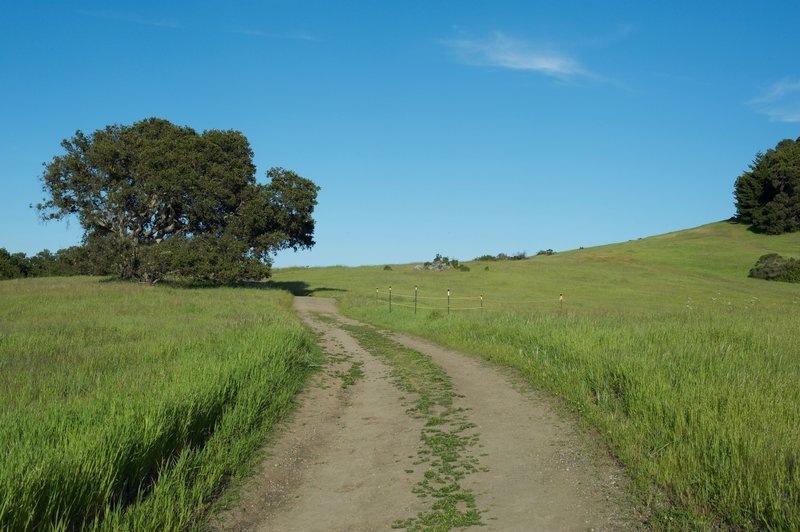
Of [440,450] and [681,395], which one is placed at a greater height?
[681,395]

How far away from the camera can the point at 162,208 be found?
4422 centimetres

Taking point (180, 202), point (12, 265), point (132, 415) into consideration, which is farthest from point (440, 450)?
point (12, 265)

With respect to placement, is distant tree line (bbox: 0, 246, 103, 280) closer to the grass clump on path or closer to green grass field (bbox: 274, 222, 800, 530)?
green grass field (bbox: 274, 222, 800, 530)

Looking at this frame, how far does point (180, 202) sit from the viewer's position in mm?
41094

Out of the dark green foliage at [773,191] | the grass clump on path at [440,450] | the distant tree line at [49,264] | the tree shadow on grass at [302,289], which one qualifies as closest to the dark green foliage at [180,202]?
the distant tree line at [49,264]

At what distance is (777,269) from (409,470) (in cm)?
5979

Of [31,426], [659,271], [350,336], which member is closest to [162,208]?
[350,336]

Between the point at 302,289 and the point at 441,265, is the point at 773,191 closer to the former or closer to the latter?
the point at 441,265

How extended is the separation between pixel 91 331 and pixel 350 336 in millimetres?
8341

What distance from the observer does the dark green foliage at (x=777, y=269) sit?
53.5 meters

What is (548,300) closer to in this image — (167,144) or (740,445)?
(167,144)

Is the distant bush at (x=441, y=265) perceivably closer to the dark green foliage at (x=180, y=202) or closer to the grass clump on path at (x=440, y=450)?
the dark green foliage at (x=180, y=202)

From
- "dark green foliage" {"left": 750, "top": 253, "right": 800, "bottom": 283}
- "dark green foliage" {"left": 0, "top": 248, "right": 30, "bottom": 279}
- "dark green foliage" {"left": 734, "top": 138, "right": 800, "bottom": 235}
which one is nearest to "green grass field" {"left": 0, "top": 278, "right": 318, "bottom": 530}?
"dark green foliage" {"left": 750, "top": 253, "right": 800, "bottom": 283}

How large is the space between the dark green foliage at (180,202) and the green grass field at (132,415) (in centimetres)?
2271
